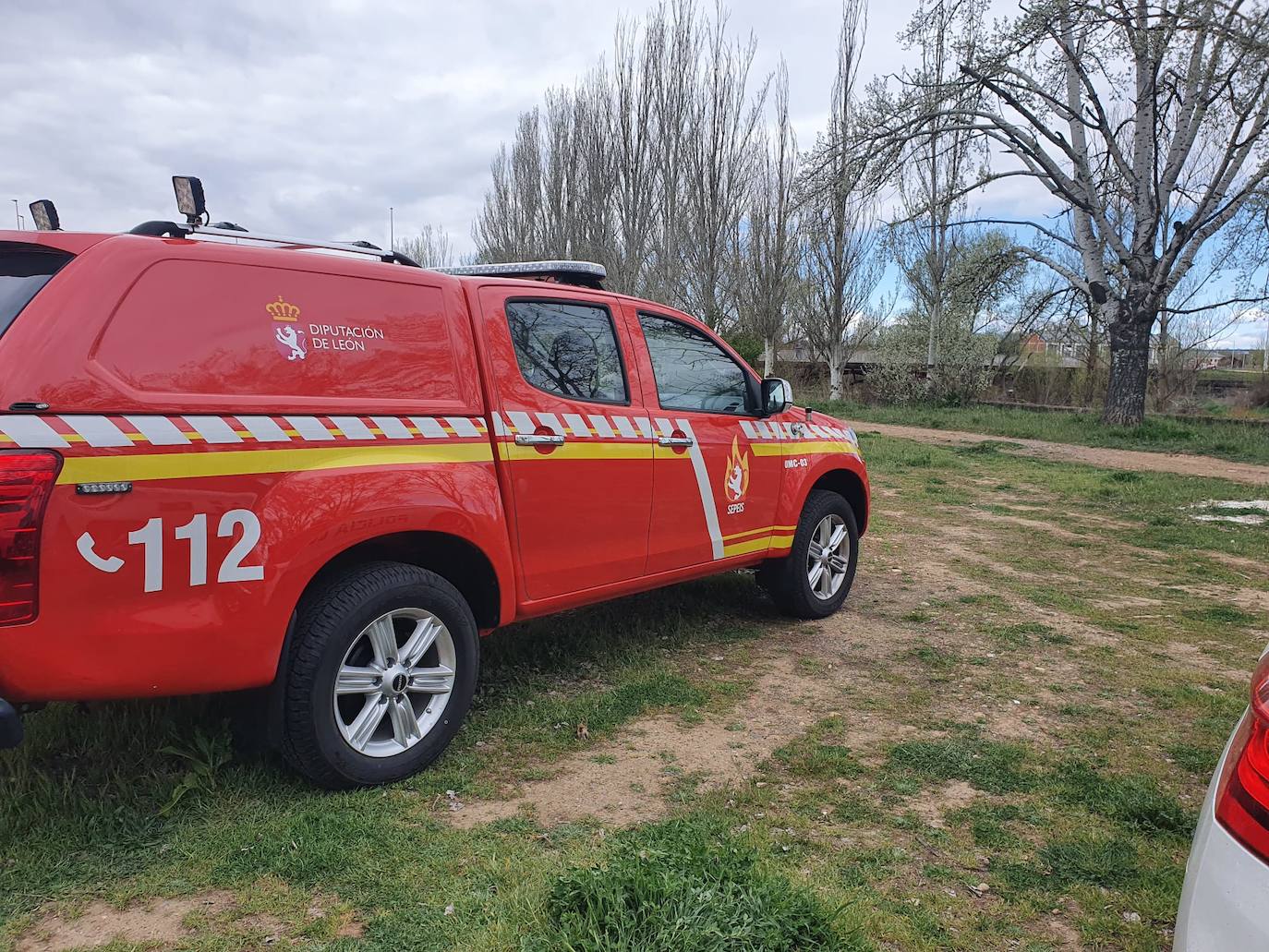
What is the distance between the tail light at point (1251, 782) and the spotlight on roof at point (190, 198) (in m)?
3.51

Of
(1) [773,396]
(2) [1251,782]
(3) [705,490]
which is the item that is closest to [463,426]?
(3) [705,490]

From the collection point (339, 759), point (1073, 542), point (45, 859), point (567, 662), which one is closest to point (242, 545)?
point (339, 759)

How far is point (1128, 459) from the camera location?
13.7 m

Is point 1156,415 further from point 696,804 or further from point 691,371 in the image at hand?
point 696,804

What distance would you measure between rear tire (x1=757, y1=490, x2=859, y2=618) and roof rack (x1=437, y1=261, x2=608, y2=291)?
1.93m

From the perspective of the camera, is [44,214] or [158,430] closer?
[158,430]

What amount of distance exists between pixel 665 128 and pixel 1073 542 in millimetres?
20395

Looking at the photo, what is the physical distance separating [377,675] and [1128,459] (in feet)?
45.1

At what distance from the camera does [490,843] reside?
2.80 meters

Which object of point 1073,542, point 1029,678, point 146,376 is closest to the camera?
point 146,376

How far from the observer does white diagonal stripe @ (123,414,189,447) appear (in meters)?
2.49

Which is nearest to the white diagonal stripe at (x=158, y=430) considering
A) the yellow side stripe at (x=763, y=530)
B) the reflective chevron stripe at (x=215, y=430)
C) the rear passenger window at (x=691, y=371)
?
the reflective chevron stripe at (x=215, y=430)

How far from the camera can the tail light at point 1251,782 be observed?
4.69 ft

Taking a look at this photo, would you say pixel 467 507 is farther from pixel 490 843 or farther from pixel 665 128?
pixel 665 128
